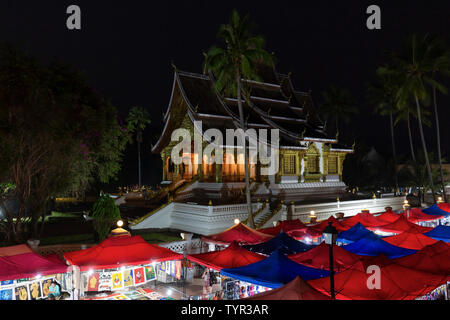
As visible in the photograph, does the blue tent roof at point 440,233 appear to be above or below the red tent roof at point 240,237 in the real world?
below

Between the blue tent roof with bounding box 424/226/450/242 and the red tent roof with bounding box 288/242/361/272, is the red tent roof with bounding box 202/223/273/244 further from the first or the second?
the blue tent roof with bounding box 424/226/450/242

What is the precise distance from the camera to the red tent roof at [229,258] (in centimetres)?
1088

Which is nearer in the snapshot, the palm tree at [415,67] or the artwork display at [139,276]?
the artwork display at [139,276]

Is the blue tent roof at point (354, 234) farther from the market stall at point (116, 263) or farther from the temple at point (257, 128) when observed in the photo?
the temple at point (257, 128)

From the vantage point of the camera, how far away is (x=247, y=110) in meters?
31.6

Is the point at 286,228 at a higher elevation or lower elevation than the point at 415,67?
lower

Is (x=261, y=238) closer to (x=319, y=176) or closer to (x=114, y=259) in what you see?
(x=114, y=259)

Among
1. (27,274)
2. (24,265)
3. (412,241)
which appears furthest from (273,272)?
(412,241)

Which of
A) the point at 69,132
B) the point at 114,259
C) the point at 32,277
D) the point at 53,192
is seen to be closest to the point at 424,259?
the point at 114,259

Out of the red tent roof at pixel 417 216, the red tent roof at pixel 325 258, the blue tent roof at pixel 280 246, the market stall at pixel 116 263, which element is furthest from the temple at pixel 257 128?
the market stall at pixel 116 263

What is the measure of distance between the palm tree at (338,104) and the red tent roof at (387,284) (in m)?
Result: 44.5

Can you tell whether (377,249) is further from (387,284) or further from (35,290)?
(35,290)

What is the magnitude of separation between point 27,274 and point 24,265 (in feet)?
1.21
